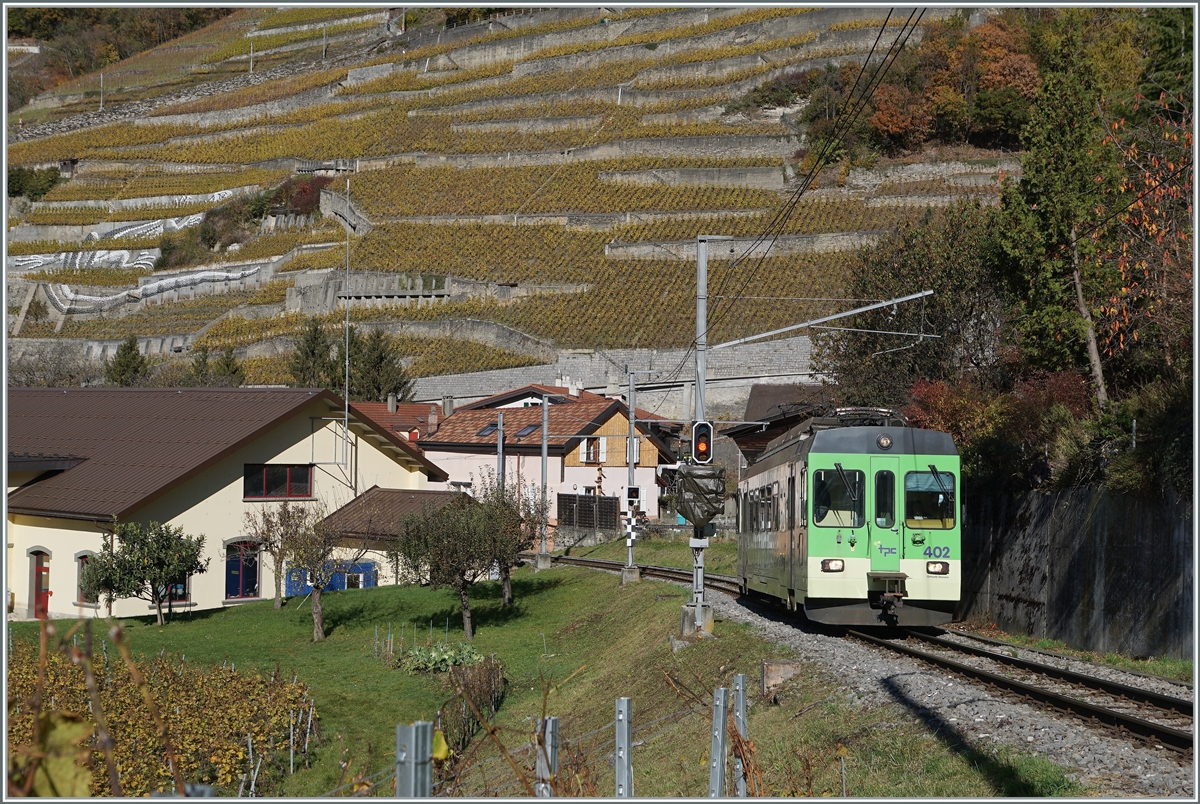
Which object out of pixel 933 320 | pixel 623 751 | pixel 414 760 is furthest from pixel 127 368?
pixel 414 760

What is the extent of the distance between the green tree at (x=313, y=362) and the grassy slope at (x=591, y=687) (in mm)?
32525

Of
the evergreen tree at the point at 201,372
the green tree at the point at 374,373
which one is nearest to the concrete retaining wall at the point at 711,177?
the green tree at the point at 374,373

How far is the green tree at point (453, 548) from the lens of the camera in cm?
2966

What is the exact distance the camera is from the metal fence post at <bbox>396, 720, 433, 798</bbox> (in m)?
4.70

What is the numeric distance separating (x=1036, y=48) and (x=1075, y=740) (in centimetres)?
8555

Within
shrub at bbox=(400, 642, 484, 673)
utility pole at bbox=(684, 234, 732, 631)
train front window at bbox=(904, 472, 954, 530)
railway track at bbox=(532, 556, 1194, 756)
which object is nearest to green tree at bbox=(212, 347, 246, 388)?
shrub at bbox=(400, 642, 484, 673)

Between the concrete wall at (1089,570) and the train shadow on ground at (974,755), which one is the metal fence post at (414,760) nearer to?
the train shadow on ground at (974,755)

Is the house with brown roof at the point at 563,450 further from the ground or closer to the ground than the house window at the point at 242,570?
further from the ground

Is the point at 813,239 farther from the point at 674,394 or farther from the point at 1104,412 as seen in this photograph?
the point at 1104,412

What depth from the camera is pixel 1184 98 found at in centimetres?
2761

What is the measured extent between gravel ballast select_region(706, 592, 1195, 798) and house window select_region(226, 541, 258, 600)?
23077 mm

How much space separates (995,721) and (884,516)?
23.0 feet

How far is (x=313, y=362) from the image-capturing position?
227ft

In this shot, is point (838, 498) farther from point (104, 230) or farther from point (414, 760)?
point (104, 230)
